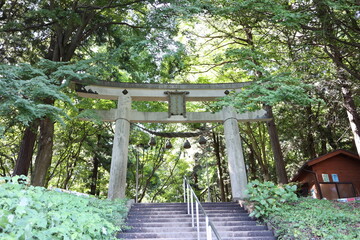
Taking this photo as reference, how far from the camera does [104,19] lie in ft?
28.8

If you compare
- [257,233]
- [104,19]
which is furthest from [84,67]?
[257,233]

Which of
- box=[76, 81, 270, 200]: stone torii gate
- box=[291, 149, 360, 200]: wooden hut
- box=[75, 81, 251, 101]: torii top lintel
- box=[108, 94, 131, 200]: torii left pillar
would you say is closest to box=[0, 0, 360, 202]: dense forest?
box=[75, 81, 251, 101]: torii top lintel

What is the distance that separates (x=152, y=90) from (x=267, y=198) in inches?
208

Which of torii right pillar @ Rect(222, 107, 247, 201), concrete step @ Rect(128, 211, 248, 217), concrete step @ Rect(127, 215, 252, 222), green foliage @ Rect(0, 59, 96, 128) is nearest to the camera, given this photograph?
green foliage @ Rect(0, 59, 96, 128)

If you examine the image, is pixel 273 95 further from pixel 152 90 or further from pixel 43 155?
pixel 43 155

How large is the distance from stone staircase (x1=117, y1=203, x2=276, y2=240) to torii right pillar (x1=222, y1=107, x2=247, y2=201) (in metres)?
0.80

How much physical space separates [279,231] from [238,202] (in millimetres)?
2722

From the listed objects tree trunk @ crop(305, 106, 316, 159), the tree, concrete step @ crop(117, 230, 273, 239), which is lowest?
concrete step @ crop(117, 230, 273, 239)

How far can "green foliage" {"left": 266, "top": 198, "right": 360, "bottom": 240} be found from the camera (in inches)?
170

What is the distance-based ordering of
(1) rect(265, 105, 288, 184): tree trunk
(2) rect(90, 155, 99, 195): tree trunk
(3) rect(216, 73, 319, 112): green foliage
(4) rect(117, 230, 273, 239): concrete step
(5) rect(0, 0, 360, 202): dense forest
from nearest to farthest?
(4) rect(117, 230, 273, 239): concrete step < (3) rect(216, 73, 319, 112): green foliage < (5) rect(0, 0, 360, 202): dense forest < (1) rect(265, 105, 288, 184): tree trunk < (2) rect(90, 155, 99, 195): tree trunk

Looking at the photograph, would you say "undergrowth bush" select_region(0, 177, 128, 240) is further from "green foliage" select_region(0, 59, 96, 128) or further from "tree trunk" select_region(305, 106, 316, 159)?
"tree trunk" select_region(305, 106, 316, 159)

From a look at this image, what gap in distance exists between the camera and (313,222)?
4.71 metres

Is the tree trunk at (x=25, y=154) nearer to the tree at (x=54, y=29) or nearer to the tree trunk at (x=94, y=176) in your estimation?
the tree at (x=54, y=29)

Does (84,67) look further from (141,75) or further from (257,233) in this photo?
(257,233)
